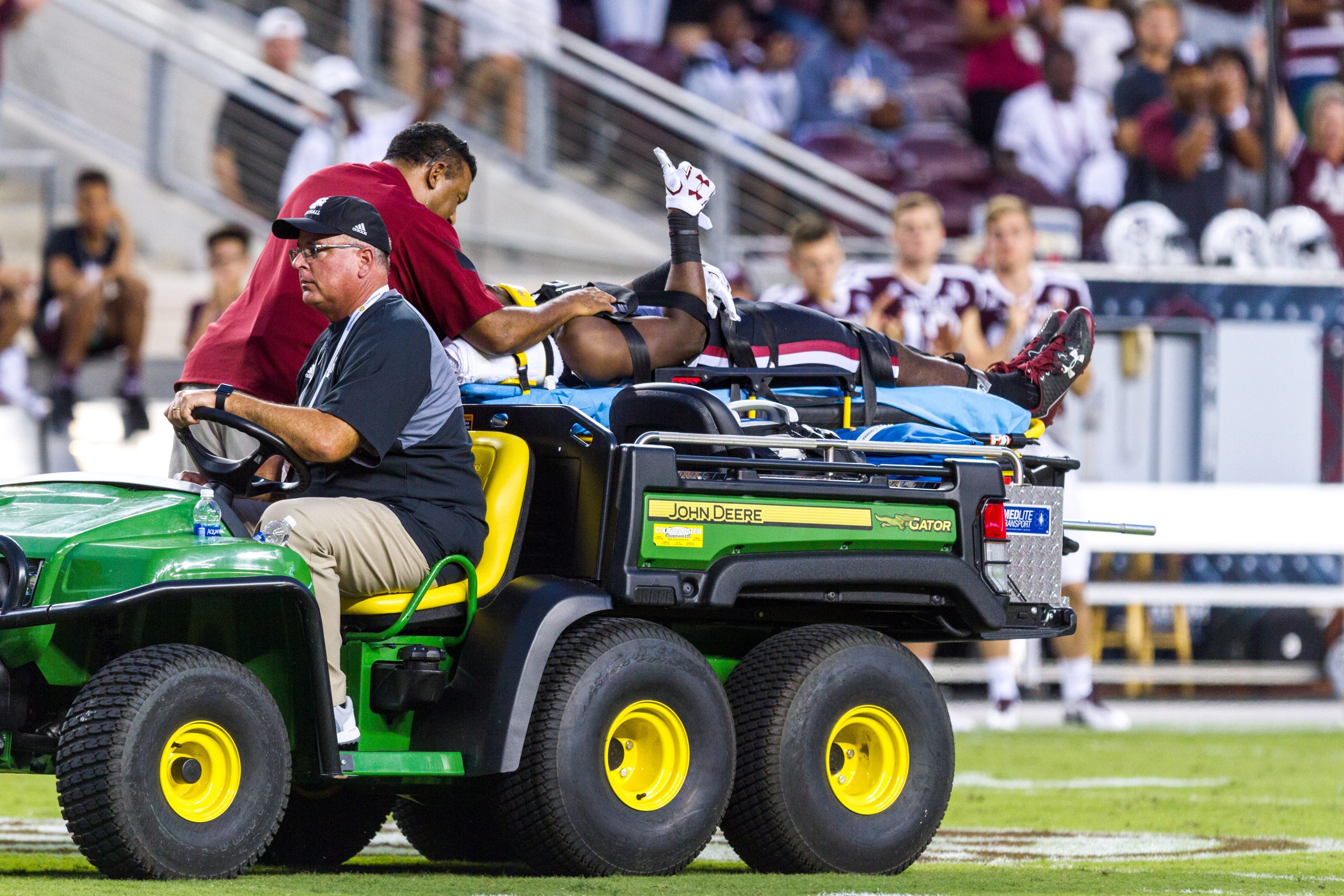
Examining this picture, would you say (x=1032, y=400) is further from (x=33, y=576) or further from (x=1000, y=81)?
(x=1000, y=81)

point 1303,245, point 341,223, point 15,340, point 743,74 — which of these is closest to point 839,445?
point 341,223

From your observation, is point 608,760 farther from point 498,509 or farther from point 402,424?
point 402,424

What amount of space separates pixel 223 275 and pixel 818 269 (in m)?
3.53

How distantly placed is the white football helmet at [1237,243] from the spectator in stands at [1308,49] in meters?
3.27

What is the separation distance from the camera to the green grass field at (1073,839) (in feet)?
18.4

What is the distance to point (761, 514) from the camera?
6.17m

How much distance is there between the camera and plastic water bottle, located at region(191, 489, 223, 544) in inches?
215

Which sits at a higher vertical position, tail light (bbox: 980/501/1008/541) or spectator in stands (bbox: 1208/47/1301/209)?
spectator in stands (bbox: 1208/47/1301/209)

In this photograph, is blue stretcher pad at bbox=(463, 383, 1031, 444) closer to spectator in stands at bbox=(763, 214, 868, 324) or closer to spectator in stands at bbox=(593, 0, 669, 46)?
spectator in stands at bbox=(763, 214, 868, 324)

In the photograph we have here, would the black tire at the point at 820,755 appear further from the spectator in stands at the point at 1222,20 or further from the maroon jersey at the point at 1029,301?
the spectator in stands at the point at 1222,20

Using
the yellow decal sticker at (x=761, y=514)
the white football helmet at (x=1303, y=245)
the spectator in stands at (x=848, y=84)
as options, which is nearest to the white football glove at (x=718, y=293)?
the yellow decal sticker at (x=761, y=514)

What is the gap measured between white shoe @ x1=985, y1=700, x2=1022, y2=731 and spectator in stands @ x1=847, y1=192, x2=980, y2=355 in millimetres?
1940

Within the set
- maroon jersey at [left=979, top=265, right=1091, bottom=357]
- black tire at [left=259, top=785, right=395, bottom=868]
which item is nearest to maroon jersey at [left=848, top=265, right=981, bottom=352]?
maroon jersey at [left=979, top=265, right=1091, bottom=357]

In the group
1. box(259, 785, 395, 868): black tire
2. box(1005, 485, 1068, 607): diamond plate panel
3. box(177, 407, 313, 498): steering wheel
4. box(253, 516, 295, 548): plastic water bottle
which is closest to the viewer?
box(177, 407, 313, 498): steering wheel
